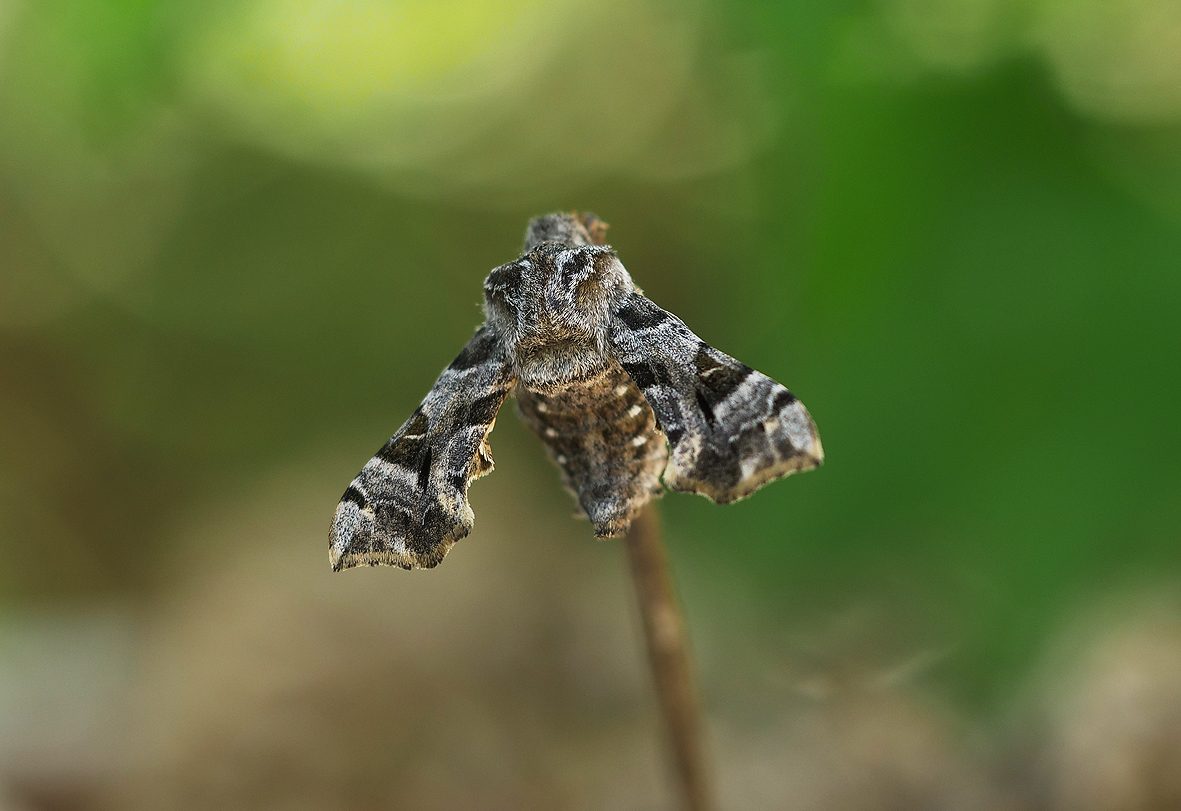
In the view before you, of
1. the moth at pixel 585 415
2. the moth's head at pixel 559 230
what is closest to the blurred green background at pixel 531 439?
the moth's head at pixel 559 230

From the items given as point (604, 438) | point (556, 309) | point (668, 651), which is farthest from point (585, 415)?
point (668, 651)

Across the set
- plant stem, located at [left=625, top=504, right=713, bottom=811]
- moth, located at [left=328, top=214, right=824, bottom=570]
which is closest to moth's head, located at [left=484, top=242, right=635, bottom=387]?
moth, located at [left=328, top=214, right=824, bottom=570]

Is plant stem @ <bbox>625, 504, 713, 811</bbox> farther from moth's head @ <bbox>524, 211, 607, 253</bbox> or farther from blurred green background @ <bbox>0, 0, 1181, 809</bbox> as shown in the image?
blurred green background @ <bbox>0, 0, 1181, 809</bbox>

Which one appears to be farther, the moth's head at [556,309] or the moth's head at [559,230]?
the moth's head at [559,230]

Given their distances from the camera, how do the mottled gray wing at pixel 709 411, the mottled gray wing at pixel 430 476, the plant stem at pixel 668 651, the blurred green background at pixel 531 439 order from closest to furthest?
the mottled gray wing at pixel 709 411 < the mottled gray wing at pixel 430 476 < the plant stem at pixel 668 651 < the blurred green background at pixel 531 439

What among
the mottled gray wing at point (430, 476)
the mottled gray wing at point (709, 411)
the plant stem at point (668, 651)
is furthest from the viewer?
the plant stem at point (668, 651)

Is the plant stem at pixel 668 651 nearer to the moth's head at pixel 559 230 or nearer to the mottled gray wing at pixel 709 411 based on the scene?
the mottled gray wing at pixel 709 411

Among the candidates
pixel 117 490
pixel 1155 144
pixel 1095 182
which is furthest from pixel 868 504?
pixel 117 490
